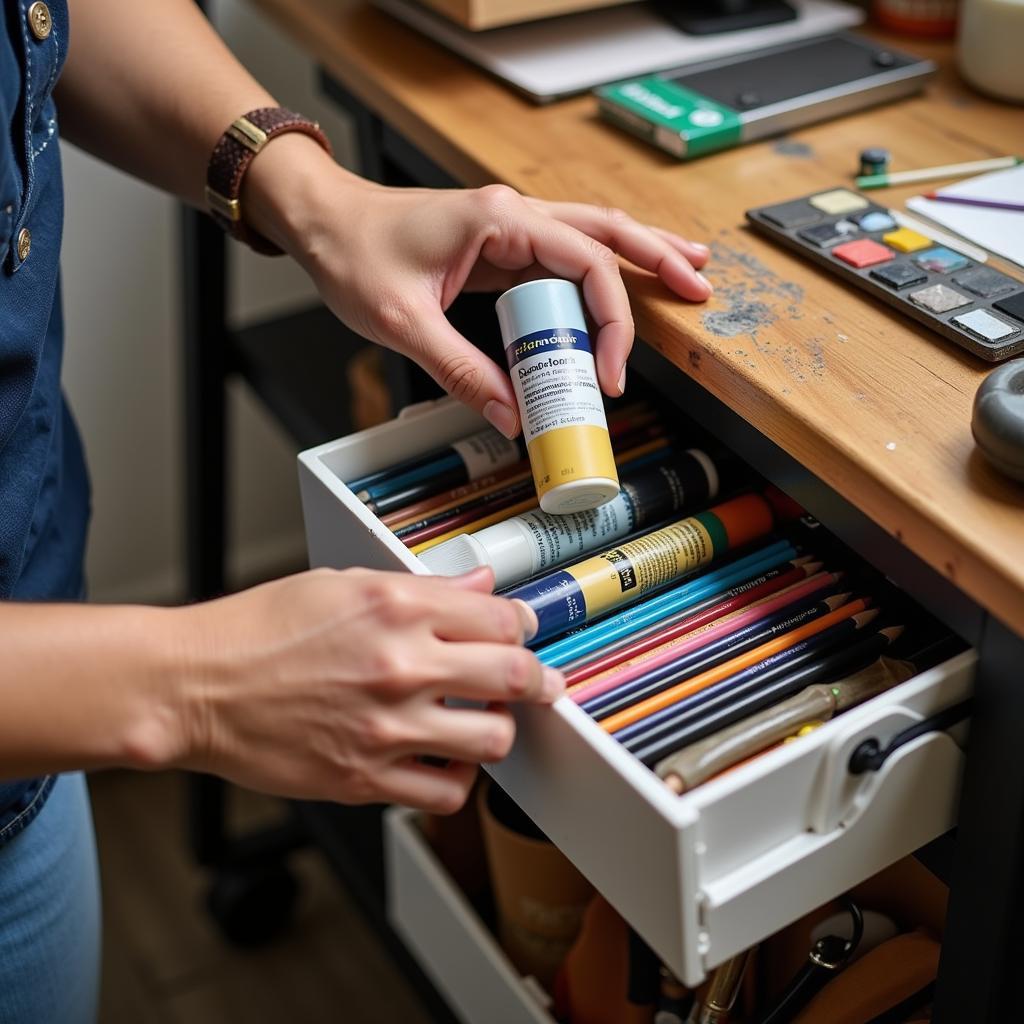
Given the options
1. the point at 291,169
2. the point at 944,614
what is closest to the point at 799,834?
the point at 944,614

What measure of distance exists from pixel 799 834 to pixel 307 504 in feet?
1.04

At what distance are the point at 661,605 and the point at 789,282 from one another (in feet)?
0.62

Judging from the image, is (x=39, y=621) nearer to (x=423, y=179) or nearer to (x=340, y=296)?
(x=340, y=296)

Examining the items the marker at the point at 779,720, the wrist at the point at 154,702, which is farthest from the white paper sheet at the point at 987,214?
the wrist at the point at 154,702

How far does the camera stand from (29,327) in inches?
24.2

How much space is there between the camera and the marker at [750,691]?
0.53 m

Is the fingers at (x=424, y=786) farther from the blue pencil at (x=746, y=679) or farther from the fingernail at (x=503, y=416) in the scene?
the fingernail at (x=503, y=416)

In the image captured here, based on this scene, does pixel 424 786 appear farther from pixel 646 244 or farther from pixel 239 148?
pixel 239 148

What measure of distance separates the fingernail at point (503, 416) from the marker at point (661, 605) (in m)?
0.11

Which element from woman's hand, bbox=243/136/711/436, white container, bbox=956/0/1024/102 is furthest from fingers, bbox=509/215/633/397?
white container, bbox=956/0/1024/102

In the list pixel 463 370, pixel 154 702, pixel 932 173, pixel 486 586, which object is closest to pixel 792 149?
pixel 932 173

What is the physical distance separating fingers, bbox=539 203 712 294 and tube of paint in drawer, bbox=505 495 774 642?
115mm

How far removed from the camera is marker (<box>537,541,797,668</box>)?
1.91 feet

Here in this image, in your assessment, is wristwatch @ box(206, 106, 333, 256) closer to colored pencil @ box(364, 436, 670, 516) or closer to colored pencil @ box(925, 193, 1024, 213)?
colored pencil @ box(364, 436, 670, 516)
